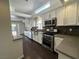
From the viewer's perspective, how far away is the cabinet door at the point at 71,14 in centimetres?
348

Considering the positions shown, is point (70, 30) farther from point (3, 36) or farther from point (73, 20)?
point (3, 36)

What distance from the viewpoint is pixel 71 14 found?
366 centimetres

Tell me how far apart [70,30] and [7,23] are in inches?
131

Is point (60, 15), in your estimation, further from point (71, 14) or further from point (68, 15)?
point (71, 14)

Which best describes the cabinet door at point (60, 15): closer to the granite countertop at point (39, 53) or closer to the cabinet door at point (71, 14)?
the cabinet door at point (71, 14)

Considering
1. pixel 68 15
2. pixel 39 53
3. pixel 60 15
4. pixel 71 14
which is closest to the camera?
pixel 71 14

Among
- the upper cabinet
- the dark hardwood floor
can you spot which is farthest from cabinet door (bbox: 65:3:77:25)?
the dark hardwood floor

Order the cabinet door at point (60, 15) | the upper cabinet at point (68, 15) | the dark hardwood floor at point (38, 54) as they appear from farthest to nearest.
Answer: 1. the cabinet door at point (60, 15)
2. the dark hardwood floor at point (38, 54)
3. the upper cabinet at point (68, 15)

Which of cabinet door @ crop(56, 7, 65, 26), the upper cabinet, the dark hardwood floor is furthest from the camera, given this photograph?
cabinet door @ crop(56, 7, 65, 26)

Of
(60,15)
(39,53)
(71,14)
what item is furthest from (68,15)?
(39,53)

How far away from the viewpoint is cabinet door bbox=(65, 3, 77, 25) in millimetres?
3484

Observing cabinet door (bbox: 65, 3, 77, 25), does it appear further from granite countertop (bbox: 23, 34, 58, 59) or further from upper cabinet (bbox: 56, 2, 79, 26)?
granite countertop (bbox: 23, 34, 58, 59)

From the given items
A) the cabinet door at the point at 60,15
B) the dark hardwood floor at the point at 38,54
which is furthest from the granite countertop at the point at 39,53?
the cabinet door at the point at 60,15

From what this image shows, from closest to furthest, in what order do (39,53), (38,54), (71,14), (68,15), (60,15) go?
(71,14)
(68,15)
(38,54)
(39,53)
(60,15)
